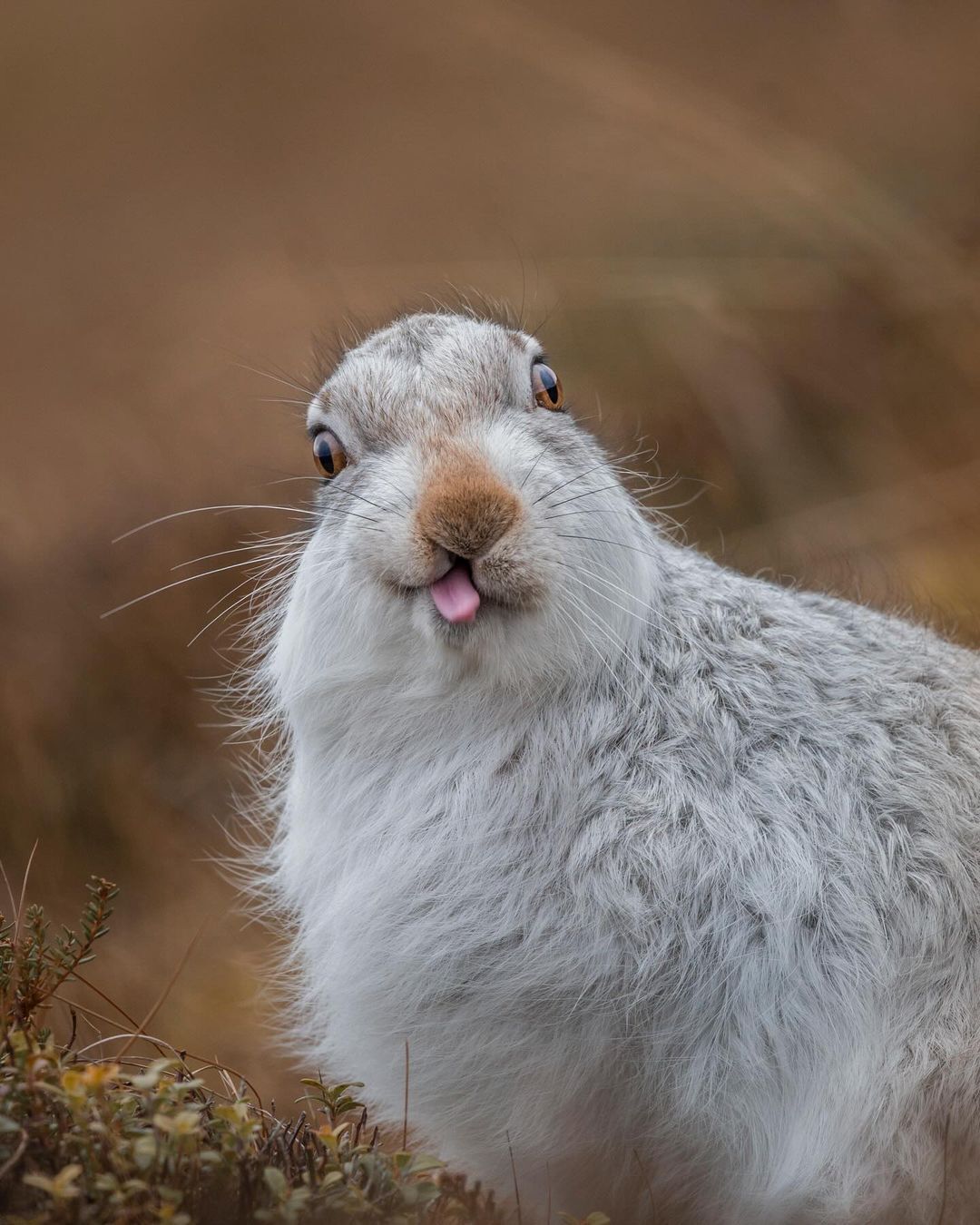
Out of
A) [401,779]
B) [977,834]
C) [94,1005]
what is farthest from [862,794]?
[94,1005]

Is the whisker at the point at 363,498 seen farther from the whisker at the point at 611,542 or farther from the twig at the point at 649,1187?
the twig at the point at 649,1187

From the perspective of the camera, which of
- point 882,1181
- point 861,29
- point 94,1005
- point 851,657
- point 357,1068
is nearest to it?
point 882,1181

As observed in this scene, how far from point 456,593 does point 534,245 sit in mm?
3610

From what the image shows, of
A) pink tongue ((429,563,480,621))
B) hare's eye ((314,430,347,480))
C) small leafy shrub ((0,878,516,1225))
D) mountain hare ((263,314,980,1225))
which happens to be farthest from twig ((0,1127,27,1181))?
hare's eye ((314,430,347,480))

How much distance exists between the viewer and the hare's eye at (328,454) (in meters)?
2.01

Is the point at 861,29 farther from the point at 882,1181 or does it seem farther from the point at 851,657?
the point at 882,1181

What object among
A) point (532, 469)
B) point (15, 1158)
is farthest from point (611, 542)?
point (15, 1158)

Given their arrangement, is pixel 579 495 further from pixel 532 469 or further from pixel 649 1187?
pixel 649 1187

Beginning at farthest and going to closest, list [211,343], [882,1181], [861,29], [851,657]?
[861,29], [211,343], [851,657], [882,1181]

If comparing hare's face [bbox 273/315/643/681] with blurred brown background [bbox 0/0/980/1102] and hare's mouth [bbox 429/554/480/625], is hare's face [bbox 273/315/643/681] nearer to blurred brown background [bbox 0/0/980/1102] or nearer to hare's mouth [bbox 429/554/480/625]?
hare's mouth [bbox 429/554/480/625]

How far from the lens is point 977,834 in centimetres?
186

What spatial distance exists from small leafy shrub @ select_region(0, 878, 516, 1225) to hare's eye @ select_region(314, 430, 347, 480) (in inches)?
28.2

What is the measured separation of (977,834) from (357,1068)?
42.4 inches

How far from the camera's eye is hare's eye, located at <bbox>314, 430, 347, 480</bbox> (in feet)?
6.61
